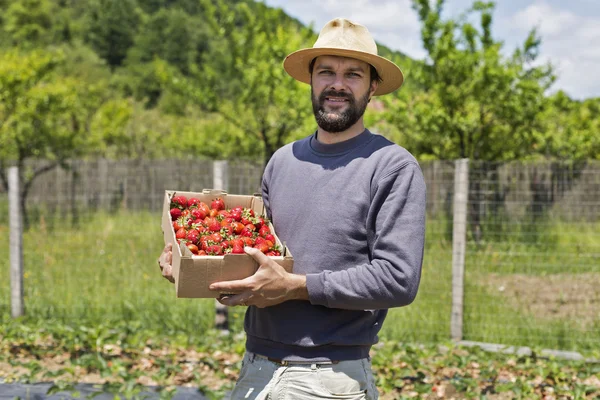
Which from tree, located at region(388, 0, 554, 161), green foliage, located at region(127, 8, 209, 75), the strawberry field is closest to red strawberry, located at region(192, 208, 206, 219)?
the strawberry field

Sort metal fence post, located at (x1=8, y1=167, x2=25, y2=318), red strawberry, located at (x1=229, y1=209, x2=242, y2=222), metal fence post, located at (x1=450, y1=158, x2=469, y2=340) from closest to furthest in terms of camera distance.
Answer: red strawberry, located at (x1=229, y1=209, x2=242, y2=222), metal fence post, located at (x1=450, y1=158, x2=469, y2=340), metal fence post, located at (x1=8, y1=167, x2=25, y2=318)

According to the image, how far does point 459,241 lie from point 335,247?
4.15m

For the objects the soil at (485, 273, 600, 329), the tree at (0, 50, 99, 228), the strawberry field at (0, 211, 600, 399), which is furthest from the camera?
the tree at (0, 50, 99, 228)

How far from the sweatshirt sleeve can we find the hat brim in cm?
46

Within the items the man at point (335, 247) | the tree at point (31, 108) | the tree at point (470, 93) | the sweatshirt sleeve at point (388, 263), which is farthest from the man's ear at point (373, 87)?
the tree at point (31, 108)

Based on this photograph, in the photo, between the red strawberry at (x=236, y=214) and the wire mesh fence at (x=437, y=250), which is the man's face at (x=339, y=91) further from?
the wire mesh fence at (x=437, y=250)

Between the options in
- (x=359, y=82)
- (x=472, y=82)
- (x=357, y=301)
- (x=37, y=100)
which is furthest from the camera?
(x=37, y=100)

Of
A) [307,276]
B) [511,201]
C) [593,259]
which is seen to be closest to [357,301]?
[307,276]

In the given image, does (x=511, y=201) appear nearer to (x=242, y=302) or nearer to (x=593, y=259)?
(x=593, y=259)

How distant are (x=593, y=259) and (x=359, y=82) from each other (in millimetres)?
4667

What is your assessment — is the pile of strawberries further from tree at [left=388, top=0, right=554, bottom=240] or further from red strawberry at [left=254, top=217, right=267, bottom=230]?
tree at [left=388, top=0, right=554, bottom=240]

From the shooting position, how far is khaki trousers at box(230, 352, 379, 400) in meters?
2.21

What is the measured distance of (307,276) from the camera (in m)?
2.13

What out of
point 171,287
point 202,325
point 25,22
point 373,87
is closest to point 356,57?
point 373,87
